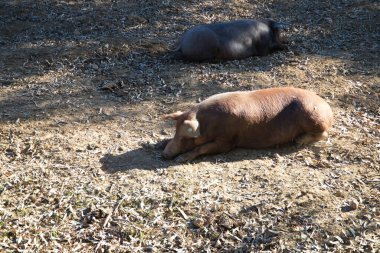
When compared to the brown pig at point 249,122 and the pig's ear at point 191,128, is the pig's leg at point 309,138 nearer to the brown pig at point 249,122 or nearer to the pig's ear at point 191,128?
the brown pig at point 249,122

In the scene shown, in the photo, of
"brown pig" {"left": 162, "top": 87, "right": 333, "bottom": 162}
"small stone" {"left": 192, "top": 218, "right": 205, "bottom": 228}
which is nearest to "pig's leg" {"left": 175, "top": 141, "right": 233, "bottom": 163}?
"brown pig" {"left": 162, "top": 87, "right": 333, "bottom": 162}

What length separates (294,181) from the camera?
5484 mm

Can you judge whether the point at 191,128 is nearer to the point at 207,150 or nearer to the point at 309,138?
the point at 207,150

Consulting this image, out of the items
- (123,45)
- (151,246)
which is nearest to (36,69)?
(123,45)

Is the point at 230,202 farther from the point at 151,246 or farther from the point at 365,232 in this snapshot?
the point at 365,232

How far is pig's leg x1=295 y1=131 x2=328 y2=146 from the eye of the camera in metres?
6.31

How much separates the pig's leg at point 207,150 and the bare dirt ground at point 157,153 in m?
0.11

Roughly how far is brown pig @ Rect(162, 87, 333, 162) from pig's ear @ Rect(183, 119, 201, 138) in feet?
0.05

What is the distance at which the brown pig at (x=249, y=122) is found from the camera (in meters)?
6.08

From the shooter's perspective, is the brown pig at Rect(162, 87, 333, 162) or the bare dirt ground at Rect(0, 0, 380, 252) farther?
the brown pig at Rect(162, 87, 333, 162)

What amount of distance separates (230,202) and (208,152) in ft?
3.53

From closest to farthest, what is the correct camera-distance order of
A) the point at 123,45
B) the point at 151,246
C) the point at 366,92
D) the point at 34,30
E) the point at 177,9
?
1. the point at 151,246
2. the point at 366,92
3. the point at 123,45
4. the point at 34,30
5. the point at 177,9

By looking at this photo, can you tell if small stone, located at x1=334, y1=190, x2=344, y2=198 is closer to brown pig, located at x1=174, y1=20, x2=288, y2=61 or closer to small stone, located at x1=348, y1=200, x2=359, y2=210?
small stone, located at x1=348, y1=200, x2=359, y2=210

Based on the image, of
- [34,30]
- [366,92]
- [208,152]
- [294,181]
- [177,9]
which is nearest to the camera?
[294,181]
